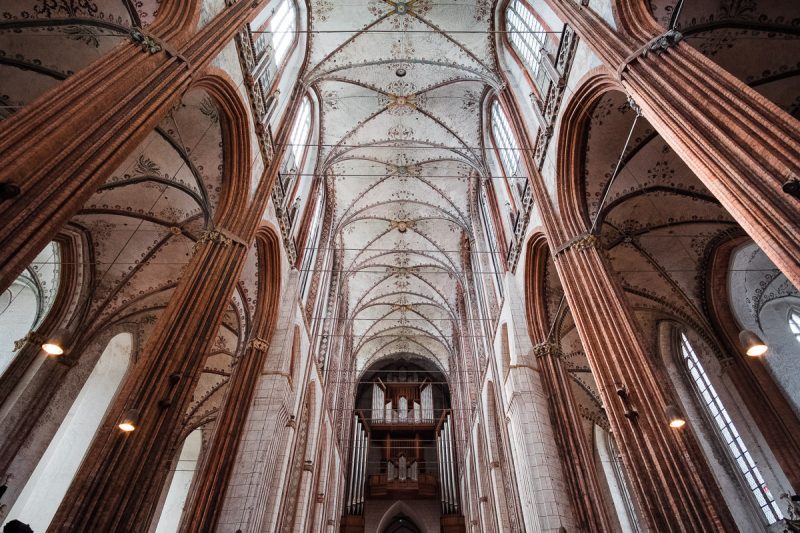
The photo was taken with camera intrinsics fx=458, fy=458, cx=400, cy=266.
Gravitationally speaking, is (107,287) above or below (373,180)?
below

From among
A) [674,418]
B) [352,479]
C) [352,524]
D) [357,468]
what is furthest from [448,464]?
[674,418]

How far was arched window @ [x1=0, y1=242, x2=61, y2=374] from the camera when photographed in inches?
473

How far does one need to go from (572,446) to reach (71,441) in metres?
14.2

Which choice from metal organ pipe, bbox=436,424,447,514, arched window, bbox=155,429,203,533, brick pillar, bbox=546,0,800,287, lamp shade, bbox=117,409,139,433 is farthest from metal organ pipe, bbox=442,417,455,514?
brick pillar, bbox=546,0,800,287

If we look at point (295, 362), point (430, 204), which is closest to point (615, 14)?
point (295, 362)

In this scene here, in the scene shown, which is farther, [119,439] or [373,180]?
[373,180]

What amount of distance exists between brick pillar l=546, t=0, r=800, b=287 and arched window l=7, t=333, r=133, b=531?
1529 centimetres

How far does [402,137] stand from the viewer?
17844mm

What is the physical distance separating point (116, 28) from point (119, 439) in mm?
6848

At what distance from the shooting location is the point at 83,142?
4.80m

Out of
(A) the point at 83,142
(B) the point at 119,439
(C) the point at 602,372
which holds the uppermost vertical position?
(A) the point at 83,142

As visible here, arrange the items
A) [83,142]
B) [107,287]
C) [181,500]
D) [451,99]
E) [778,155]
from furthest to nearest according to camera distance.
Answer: [181,500] < [451,99] < [107,287] < [83,142] < [778,155]

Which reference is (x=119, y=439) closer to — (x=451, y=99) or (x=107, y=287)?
(x=107, y=287)

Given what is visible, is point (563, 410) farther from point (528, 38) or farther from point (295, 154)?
point (295, 154)
